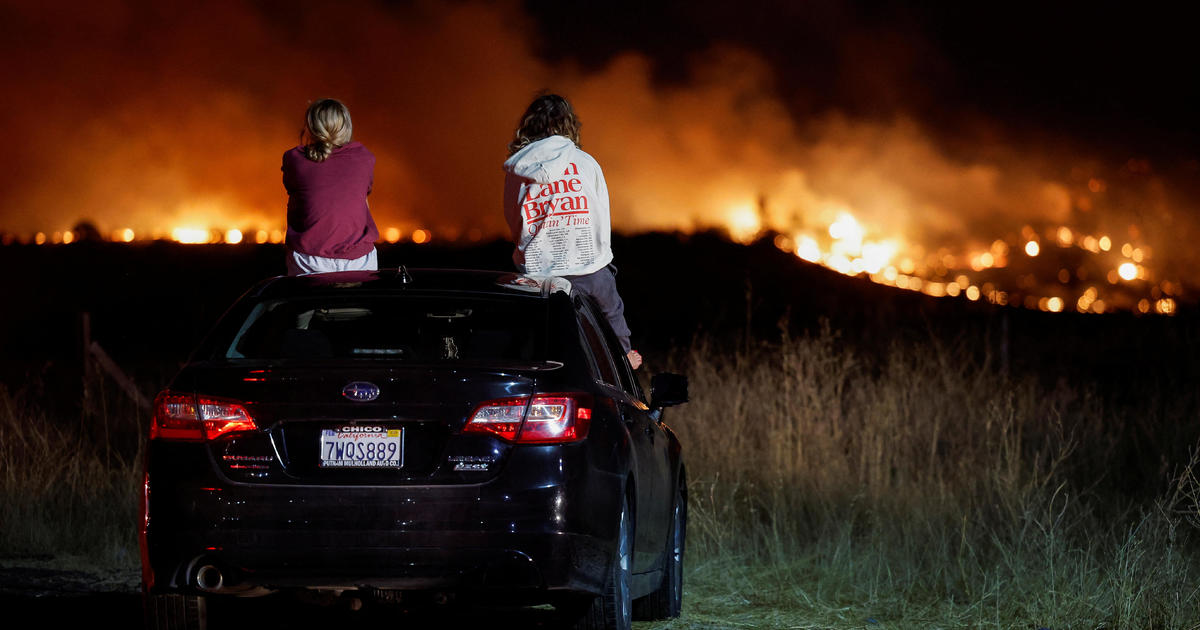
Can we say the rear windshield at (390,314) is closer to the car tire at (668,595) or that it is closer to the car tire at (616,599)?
the car tire at (616,599)

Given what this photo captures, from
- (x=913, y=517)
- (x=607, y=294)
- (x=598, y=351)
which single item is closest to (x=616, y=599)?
(x=598, y=351)

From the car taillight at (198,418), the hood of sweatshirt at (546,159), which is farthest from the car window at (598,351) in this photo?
the hood of sweatshirt at (546,159)

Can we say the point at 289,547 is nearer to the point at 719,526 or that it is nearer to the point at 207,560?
the point at 207,560

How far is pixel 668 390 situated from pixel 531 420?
5.67 ft

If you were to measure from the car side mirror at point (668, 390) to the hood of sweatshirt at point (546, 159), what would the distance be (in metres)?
1.74

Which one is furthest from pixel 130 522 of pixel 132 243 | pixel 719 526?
pixel 132 243

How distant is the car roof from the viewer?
606cm

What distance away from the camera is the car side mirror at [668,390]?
6.99m

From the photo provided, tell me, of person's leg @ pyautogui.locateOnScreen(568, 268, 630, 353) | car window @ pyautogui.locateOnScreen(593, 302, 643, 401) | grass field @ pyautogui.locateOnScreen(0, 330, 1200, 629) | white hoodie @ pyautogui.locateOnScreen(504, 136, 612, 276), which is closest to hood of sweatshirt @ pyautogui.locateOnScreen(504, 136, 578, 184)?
white hoodie @ pyautogui.locateOnScreen(504, 136, 612, 276)

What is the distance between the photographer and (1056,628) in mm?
7855

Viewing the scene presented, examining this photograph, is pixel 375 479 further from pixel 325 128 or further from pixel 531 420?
pixel 325 128

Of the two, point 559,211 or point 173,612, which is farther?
point 559,211

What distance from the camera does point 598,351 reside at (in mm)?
6402

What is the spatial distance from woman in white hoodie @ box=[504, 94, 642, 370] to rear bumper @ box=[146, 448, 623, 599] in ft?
10.3
